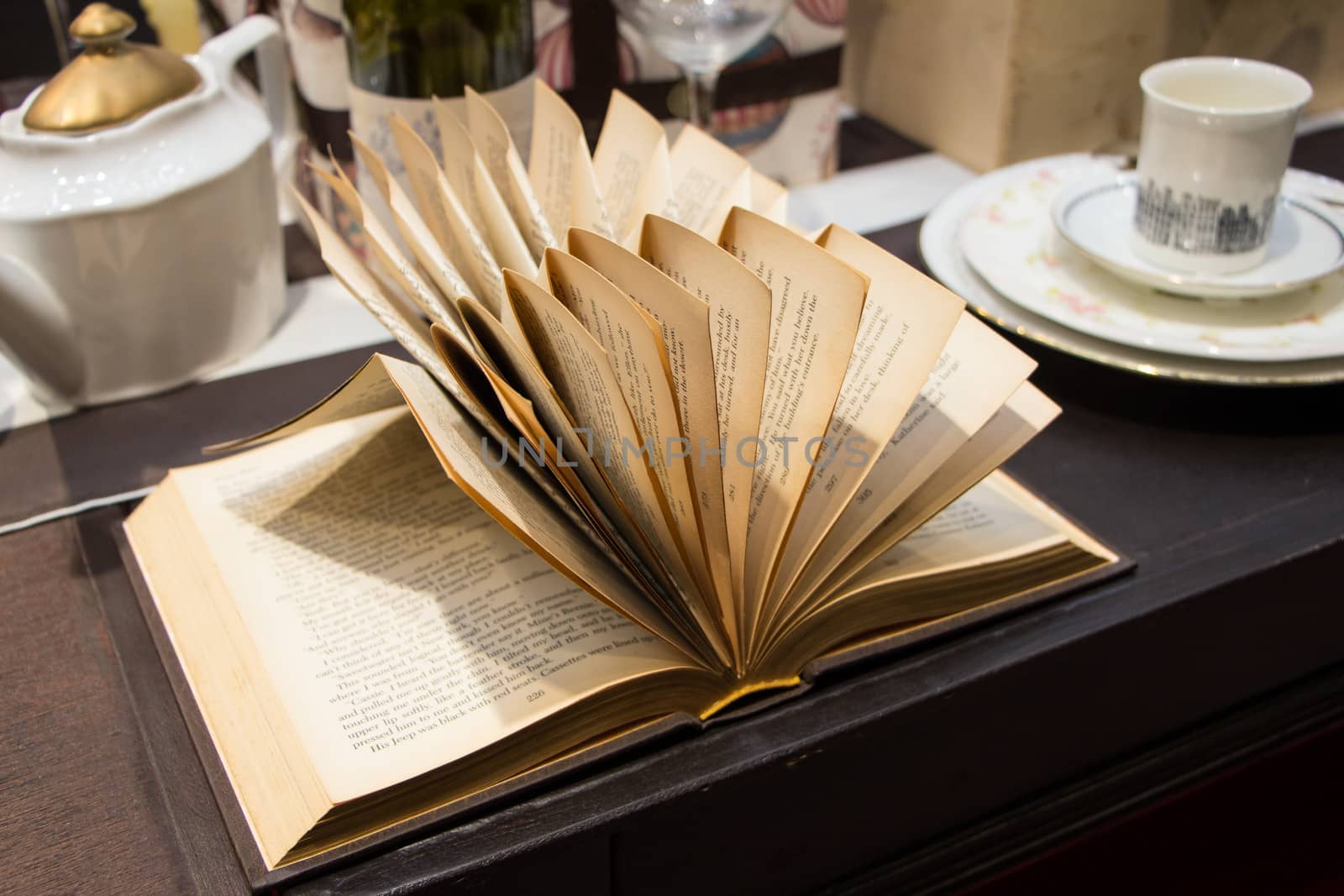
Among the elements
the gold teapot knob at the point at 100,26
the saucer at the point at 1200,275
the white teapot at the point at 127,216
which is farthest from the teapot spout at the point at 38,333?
the saucer at the point at 1200,275

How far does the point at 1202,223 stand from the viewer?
60 cm

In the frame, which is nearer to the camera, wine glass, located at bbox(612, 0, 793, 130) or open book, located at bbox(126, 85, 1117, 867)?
open book, located at bbox(126, 85, 1117, 867)

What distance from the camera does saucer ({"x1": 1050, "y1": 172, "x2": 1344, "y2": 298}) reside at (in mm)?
582

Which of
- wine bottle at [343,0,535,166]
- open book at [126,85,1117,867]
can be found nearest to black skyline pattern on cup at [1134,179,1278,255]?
open book at [126,85,1117,867]

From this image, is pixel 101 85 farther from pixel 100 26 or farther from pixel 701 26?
pixel 701 26

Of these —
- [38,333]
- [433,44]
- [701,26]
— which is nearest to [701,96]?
[701,26]

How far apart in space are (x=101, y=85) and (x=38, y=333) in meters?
0.12

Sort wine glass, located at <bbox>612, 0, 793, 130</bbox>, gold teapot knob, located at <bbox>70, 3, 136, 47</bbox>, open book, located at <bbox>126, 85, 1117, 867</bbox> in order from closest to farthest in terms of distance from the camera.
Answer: open book, located at <bbox>126, 85, 1117, 867</bbox> < gold teapot knob, located at <bbox>70, 3, 136, 47</bbox> < wine glass, located at <bbox>612, 0, 793, 130</bbox>

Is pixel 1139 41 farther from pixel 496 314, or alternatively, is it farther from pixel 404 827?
pixel 404 827

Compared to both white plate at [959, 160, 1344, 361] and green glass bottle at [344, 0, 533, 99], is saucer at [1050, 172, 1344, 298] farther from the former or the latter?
green glass bottle at [344, 0, 533, 99]

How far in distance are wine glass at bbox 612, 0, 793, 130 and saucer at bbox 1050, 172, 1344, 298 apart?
212 millimetres

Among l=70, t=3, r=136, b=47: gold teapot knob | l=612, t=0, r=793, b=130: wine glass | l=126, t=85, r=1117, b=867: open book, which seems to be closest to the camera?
l=126, t=85, r=1117, b=867: open book

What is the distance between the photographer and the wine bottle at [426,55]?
625mm

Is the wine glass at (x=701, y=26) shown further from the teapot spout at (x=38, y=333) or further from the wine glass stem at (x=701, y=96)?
the teapot spout at (x=38, y=333)
